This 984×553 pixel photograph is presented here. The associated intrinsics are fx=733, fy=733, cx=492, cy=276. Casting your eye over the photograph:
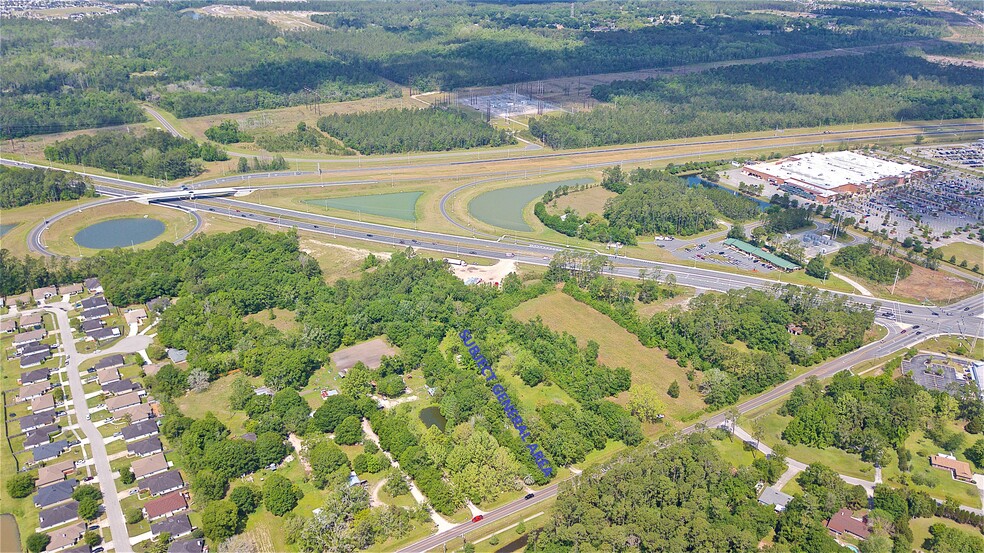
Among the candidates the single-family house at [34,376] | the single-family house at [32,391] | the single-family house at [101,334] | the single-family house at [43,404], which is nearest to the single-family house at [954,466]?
the single-family house at [43,404]

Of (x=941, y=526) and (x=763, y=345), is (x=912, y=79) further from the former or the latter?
(x=941, y=526)

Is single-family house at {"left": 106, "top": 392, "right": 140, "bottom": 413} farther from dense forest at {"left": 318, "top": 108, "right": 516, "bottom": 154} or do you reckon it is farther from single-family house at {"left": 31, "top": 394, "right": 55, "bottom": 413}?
dense forest at {"left": 318, "top": 108, "right": 516, "bottom": 154}

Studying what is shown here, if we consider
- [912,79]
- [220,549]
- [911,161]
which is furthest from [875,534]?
[912,79]

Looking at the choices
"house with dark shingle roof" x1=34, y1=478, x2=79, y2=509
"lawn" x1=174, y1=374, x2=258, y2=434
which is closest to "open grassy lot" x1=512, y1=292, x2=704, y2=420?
"lawn" x1=174, y1=374, x2=258, y2=434

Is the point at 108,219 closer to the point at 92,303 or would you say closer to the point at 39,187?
the point at 39,187

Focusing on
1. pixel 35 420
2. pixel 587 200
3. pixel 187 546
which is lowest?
pixel 187 546

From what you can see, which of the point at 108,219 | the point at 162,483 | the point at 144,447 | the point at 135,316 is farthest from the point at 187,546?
the point at 108,219
